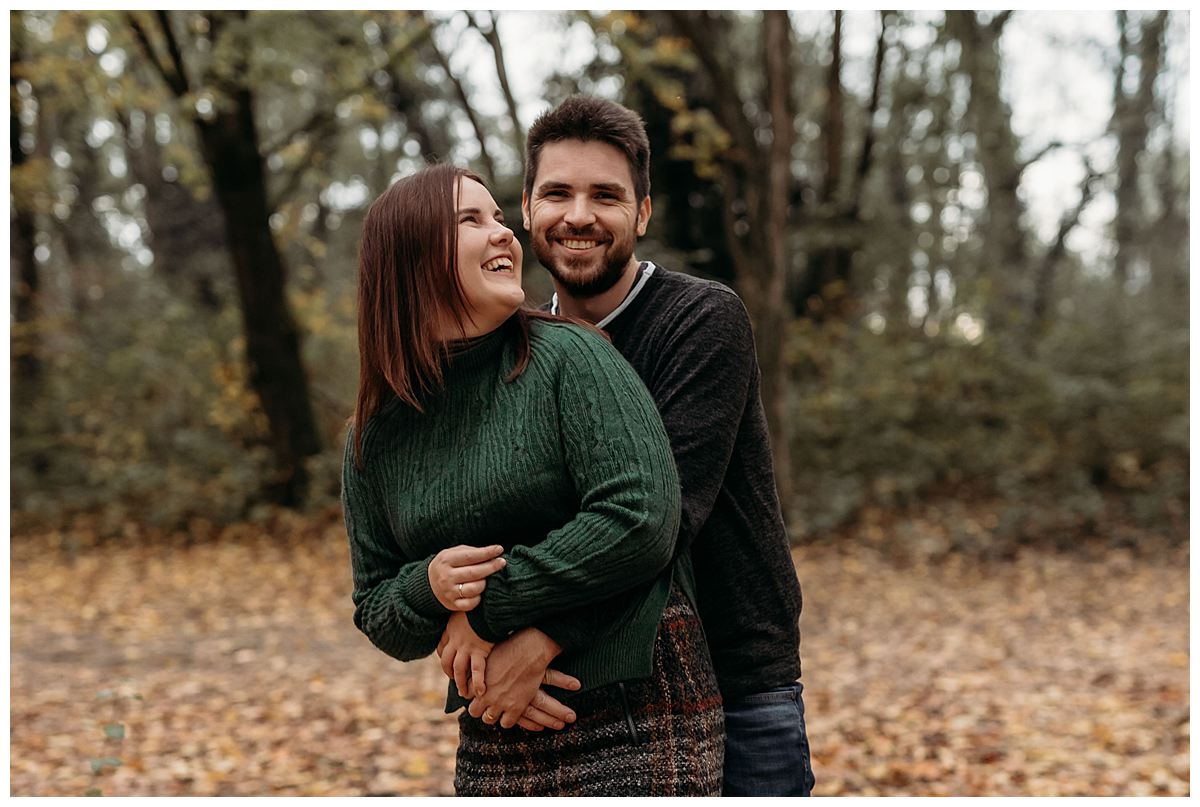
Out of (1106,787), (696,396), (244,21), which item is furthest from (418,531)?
(244,21)

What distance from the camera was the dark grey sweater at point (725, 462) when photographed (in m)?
1.95

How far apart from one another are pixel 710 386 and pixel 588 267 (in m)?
0.37

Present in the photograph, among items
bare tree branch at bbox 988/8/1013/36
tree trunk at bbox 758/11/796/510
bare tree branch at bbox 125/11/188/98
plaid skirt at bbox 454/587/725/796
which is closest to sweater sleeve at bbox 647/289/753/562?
plaid skirt at bbox 454/587/725/796

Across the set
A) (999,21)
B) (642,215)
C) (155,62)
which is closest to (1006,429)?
(999,21)

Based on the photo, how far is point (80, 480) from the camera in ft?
44.4

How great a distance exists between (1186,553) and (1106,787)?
21.1 feet

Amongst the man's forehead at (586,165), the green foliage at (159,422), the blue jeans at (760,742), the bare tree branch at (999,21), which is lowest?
the blue jeans at (760,742)

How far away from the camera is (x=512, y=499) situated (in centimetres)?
185

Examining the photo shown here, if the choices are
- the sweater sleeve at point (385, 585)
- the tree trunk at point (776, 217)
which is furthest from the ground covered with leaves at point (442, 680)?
the sweater sleeve at point (385, 585)

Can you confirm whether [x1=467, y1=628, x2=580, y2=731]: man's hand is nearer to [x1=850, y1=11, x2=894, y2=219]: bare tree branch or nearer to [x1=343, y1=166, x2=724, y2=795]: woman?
[x1=343, y1=166, x2=724, y2=795]: woman

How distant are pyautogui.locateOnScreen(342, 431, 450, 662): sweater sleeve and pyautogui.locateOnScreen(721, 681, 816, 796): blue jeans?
608 millimetres

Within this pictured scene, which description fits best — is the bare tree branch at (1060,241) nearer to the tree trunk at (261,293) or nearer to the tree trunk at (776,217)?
the tree trunk at (776,217)

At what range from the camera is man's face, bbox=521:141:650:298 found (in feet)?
6.90

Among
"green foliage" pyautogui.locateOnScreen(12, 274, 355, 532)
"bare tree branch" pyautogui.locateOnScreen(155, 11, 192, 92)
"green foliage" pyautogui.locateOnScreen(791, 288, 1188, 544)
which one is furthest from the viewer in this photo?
"green foliage" pyautogui.locateOnScreen(12, 274, 355, 532)
